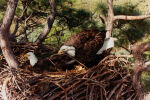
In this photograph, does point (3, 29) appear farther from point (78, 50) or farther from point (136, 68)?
point (136, 68)

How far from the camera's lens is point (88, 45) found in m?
1.52

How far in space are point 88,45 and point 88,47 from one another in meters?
0.02

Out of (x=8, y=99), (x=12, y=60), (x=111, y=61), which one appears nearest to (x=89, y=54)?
(x=111, y=61)

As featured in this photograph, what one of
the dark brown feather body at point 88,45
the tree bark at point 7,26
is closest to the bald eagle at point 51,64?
the dark brown feather body at point 88,45

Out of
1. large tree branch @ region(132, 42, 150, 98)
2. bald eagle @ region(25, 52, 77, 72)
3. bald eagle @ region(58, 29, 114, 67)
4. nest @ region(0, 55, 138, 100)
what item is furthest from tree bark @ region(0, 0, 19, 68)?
large tree branch @ region(132, 42, 150, 98)

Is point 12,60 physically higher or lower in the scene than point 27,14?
lower

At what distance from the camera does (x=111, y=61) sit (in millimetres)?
1261

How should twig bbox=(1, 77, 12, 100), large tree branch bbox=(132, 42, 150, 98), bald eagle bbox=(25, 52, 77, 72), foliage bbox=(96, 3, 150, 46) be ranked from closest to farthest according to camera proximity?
large tree branch bbox=(132, 42, 150, 98), twig bbox=(1, 77, 12, 100), bald eagle bbox=(25, 52, 77, 72), foliage bbox=(96, 3, 150, 46)

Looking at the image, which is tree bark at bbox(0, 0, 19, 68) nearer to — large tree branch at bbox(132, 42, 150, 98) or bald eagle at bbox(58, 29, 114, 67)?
bald eagle at bbox(58, 29, 114, 67)

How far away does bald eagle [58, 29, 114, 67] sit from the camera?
1.49 metres

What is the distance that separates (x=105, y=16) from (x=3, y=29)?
1.04 meters

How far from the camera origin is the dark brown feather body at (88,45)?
1491 millimetres

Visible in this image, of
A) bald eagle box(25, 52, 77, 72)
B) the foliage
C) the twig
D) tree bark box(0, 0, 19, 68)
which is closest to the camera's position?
the twig

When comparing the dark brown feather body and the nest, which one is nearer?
the nest
